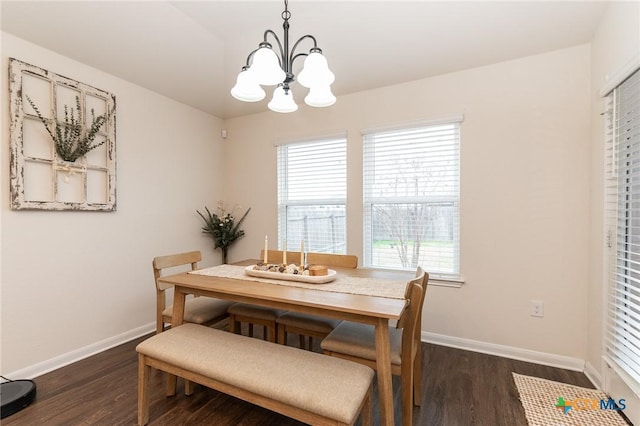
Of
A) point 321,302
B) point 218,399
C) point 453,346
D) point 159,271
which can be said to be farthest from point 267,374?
point 453,346

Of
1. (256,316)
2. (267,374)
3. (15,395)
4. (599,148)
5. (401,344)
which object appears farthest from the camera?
(256,316)

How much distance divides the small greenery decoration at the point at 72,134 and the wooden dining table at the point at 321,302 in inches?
54.1

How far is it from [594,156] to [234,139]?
361cm

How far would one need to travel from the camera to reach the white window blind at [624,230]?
1.66 m

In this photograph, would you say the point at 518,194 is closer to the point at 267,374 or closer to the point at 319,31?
the point at 319,31

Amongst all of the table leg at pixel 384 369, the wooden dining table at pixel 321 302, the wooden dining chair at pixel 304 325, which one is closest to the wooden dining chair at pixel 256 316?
the wooden dining chair at pixel 304 325

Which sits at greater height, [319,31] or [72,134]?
[319,31]

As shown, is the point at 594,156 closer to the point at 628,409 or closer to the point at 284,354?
the point at 628,409

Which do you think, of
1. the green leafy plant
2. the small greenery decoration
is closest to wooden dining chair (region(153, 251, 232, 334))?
the small greenery decoration

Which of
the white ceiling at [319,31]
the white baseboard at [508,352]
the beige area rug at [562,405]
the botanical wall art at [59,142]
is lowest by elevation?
the beige area rug at [562,405]

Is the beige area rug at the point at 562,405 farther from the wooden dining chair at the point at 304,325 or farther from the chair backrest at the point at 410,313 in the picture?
the wooden dining chair at the point at 304,325

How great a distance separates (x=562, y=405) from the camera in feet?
6.02

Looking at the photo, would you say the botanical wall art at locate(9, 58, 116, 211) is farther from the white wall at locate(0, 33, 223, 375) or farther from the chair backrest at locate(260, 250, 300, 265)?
the chair backrest at locate(260, 250, 300, 265)

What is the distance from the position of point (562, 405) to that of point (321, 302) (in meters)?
1.72
